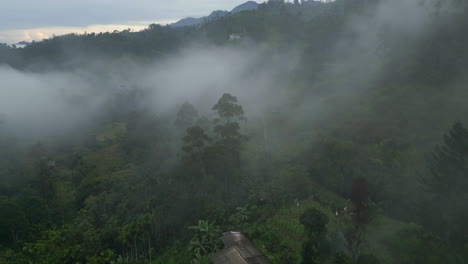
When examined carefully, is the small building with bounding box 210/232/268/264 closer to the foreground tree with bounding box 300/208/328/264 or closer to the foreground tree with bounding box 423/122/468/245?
the foreground tree with bounding box 300/208/328/264

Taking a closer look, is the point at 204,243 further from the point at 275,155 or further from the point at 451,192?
the point at 451,192

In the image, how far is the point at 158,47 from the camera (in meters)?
127

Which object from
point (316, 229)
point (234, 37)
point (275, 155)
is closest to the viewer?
point (316, 229)

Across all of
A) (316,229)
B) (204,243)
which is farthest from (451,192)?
(204,243)

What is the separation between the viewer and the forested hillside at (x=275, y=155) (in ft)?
76.0

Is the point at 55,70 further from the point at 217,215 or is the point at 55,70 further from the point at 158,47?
the point at 217,215

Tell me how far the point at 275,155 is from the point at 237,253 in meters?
18.7

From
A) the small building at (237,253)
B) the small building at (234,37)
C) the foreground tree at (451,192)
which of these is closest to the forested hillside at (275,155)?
the foreground tree at (451,192)

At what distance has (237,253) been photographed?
21438mm

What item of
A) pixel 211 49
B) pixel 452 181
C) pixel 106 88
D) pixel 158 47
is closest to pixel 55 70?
pixel 106 88

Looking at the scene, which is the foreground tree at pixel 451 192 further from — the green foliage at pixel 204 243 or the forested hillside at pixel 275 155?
the green foliage at pixel 204 243

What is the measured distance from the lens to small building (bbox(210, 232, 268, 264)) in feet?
69.3

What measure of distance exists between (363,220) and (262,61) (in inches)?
2618

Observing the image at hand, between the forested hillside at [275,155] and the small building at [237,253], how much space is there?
31.6 inches
